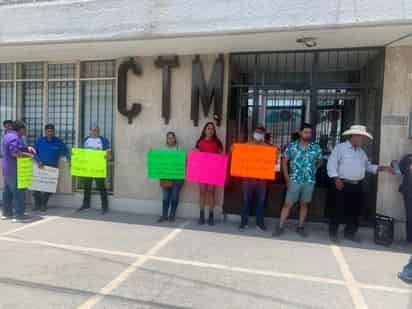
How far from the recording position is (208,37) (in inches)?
204

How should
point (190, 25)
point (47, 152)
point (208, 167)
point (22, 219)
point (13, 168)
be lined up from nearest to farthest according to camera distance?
1. point (190, 25)
2. point (208, 167)
3. point (13, 168)
4. point (22, 219)
5. point (47, 152)

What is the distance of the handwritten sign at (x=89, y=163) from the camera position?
654 centimetres

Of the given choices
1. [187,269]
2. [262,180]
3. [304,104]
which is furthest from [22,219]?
[304,104]

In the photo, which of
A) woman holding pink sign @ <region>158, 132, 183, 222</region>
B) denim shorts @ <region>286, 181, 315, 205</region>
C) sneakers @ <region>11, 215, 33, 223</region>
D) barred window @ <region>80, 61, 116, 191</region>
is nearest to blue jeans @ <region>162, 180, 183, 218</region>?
woman holding pink sign @ <region>158, 132, 183, 222</region>

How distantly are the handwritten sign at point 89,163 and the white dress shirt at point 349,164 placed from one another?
410cm

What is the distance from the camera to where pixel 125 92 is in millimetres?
6664

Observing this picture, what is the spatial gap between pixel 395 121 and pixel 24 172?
21.1 ft

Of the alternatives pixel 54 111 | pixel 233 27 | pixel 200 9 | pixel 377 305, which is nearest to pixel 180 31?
pixel 200 9

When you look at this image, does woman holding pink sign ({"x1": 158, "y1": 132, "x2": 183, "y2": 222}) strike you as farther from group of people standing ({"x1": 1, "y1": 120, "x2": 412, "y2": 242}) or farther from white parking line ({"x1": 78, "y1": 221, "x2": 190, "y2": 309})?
white parking line ({"x1": 78, "y1": 221, "x2": 190, "y2": 309})

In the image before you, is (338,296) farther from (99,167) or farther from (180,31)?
(99,167)

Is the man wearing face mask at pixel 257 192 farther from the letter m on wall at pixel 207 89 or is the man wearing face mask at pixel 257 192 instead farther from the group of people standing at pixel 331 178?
the letter m on wall at pixel 207 89

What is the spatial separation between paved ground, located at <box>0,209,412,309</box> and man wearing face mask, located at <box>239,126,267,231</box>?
8.6 inches

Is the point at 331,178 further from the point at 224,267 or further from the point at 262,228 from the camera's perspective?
the point at 224,267

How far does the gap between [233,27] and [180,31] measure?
0.81m
